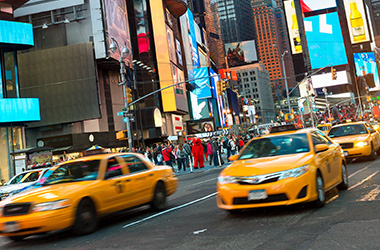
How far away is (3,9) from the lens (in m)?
35.9

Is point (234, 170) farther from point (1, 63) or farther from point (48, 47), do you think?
point (48, 47)

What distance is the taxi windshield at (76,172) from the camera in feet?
28.8

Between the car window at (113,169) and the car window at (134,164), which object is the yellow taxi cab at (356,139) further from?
the car window at (113,169)

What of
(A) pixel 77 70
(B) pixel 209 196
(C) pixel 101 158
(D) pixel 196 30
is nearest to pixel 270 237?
(C) pixel 101 158

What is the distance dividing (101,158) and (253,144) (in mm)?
3120

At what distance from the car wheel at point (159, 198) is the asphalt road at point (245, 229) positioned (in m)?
0.24

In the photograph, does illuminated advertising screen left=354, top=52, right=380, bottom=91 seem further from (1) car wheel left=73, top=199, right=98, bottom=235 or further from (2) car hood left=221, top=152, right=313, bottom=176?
(1) car wheel left=73, top=199, right=98, bottom=235

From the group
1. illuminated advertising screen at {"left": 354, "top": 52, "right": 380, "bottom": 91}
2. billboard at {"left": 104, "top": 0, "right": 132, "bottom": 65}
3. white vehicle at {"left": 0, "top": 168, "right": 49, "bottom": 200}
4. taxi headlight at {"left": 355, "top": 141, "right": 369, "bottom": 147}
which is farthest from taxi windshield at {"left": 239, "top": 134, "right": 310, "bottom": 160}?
illuminated advertising screen at {"left": 354, "top": 52, "right": 380, "bottom": 91}

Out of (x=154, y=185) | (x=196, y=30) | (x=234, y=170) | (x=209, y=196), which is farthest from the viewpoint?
(x=196, y=30)

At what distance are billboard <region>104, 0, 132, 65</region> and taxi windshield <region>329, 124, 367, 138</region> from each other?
101 feet

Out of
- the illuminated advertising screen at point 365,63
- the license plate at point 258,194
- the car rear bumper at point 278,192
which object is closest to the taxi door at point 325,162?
the car rear bumper at point 278,192

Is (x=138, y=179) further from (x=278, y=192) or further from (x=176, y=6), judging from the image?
(x=176, y=6)

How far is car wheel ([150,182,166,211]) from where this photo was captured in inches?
403

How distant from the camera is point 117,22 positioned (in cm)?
4950
